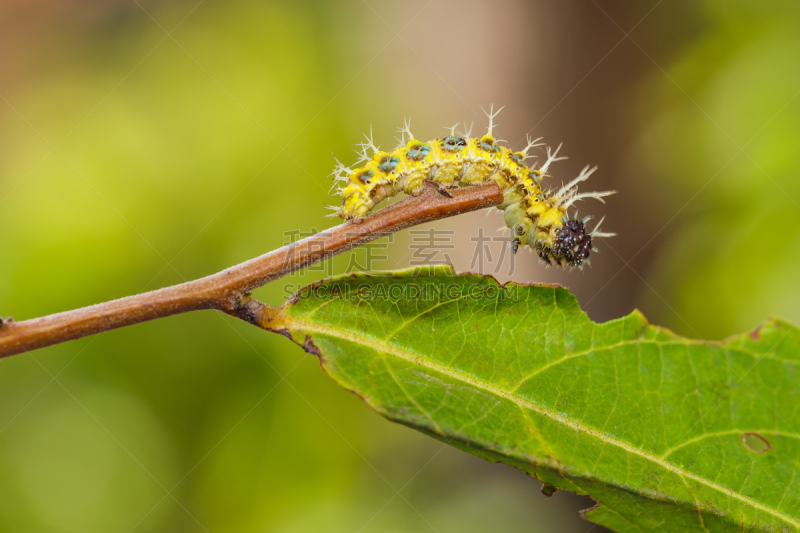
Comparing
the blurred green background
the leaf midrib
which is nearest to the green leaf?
the leaf midrib

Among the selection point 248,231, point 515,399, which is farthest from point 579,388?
point 248,231

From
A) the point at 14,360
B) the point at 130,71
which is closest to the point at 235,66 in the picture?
the point at 130,71

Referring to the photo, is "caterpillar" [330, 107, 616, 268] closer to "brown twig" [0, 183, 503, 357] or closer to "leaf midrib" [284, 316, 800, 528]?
"brown twig" [0, 183, 503, 357]

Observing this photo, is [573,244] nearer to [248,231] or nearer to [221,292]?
[221,292]

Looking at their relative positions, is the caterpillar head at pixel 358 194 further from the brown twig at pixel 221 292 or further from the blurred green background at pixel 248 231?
the blurred green background at pixel 248 231

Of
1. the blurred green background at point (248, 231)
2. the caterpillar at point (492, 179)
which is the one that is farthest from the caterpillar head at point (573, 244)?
the blurred green background at point (248, 231)
